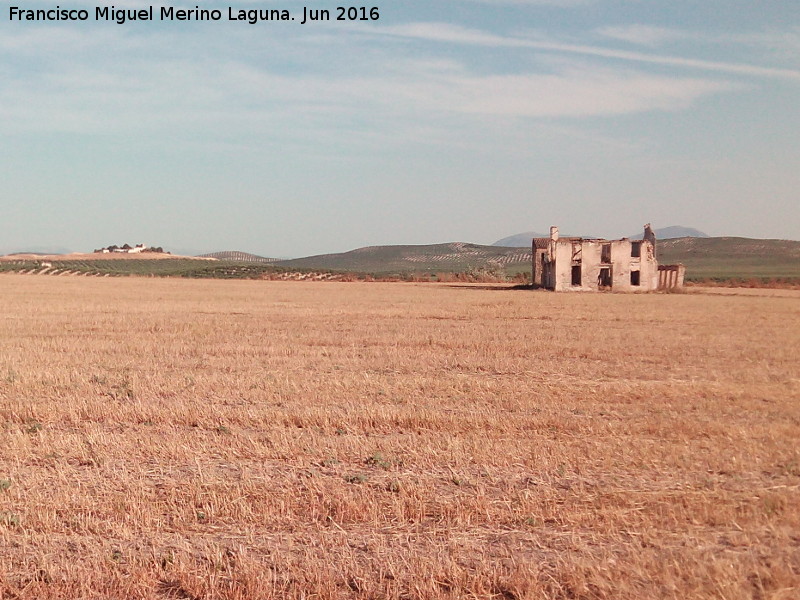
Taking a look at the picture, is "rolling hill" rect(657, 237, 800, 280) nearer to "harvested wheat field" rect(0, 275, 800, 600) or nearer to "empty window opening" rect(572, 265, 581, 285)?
"empty window opening" rect(572, 265, 581, 285)

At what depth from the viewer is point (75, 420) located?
1068cm

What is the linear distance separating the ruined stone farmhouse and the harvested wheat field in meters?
47.0

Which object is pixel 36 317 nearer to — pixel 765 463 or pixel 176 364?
pixel 176 364

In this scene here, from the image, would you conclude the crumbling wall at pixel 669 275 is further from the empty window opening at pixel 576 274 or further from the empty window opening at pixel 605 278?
the empty window opening at pixel 576 274

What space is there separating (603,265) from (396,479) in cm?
5881

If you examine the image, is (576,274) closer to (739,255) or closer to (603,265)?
(603,265)

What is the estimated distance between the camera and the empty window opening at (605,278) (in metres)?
64.7

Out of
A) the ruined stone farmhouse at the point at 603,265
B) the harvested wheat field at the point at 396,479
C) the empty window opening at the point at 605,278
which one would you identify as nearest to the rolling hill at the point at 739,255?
the ruined stone farmhouse at the point at 603,265

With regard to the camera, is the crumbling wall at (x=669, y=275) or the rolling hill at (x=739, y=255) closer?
the crumbling wall at (x=669, y=275)

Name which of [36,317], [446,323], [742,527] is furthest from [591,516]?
[36,317]

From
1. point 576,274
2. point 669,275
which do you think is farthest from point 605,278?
point 669,275

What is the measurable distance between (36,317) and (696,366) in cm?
2363

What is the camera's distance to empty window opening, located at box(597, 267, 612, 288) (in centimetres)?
6469

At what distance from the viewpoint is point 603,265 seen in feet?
211
